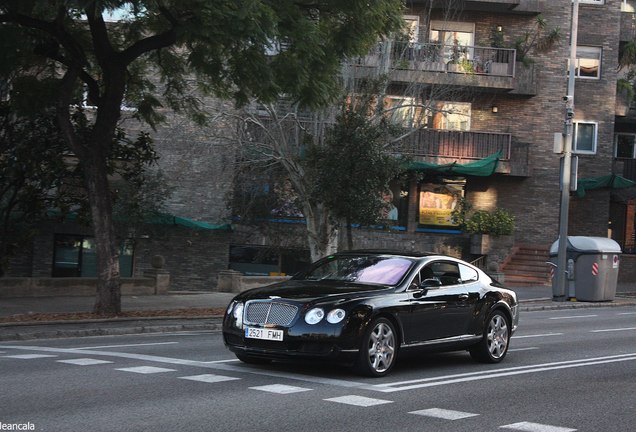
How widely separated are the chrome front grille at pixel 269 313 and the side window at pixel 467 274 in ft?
9.75

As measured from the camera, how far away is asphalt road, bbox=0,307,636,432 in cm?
782

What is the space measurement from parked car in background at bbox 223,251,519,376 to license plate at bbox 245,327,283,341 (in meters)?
0.01

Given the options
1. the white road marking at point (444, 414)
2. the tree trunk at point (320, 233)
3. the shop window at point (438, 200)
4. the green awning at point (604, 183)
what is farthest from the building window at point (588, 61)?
the white road marking at point (444, 414)

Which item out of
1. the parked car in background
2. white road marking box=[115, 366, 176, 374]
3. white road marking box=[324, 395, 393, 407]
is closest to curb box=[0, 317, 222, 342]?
white road marking box=[115, 366, 176, 374]

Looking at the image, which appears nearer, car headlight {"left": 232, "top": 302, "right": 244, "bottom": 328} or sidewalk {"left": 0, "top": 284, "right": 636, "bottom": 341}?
car headlight {"left": 232, "top": 302, "right": 244, "bottom": 328}

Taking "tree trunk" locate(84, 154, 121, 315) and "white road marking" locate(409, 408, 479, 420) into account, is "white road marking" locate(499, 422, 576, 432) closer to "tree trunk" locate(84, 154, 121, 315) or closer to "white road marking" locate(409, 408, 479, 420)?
"white road marking" locate(409, 408, 479, 420)

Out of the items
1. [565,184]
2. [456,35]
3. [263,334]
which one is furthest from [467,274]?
[456,35]

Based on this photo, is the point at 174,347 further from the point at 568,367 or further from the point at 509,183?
the point at 509,183

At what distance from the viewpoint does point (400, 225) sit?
37.0 metres

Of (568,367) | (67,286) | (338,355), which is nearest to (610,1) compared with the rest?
(67,286)

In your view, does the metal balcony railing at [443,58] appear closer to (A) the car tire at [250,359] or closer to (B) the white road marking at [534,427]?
(A) the car tire at [250,359]

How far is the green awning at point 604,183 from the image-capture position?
36.8 meters

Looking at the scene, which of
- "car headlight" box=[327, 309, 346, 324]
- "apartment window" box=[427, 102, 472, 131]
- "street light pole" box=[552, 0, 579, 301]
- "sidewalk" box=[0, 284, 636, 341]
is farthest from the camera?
"apartment window" box=[427, 102, 472, 131]

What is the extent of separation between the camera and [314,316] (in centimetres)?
1012
